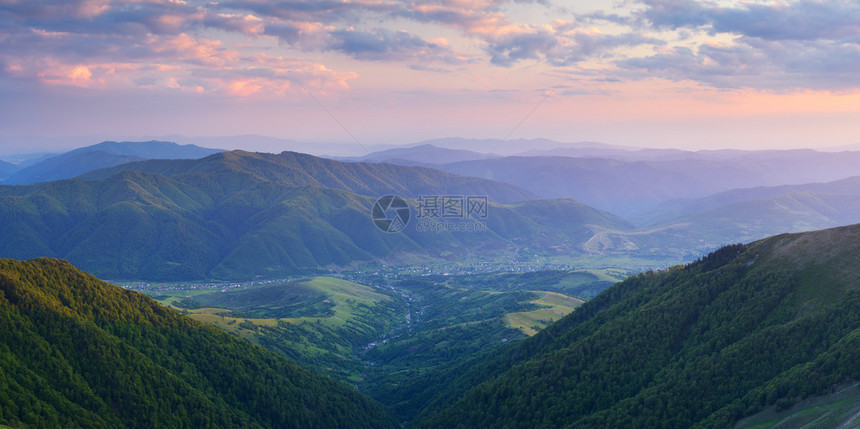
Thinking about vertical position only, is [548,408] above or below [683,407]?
below

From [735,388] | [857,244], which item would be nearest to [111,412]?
[735,388]

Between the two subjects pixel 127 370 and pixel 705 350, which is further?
Answer: pixel 127 370

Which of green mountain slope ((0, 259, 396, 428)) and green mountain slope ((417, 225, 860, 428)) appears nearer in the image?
green mountain slope ((417, 225, 860, 428))

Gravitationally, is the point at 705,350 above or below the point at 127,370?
below

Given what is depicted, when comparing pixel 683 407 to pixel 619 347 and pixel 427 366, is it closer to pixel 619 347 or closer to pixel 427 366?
pixel 619 347
